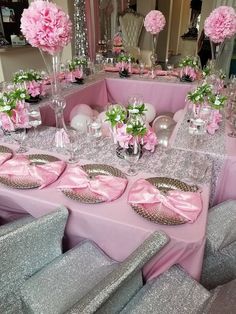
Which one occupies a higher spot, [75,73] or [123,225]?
[75,73]

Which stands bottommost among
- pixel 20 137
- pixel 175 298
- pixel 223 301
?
pixel 223 301

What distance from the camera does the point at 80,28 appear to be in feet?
7.72

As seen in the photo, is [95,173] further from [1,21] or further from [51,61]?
[1,21]

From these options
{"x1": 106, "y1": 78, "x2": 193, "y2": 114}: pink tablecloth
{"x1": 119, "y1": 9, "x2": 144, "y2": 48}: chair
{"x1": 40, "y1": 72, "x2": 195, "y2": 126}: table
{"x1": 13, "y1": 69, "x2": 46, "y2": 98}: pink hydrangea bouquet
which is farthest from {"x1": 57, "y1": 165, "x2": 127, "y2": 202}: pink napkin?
{"x1": 119, "y1": 9, "x2": 144, "y2": 48}: chair

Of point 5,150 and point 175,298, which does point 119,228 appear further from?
point 5,150

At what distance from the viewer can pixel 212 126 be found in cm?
133

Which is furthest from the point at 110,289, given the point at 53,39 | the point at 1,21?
the point at 1,21

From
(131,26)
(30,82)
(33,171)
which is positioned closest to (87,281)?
(33,171)

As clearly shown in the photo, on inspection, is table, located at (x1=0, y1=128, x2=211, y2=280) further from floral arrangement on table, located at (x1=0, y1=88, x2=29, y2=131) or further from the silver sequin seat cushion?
floral arrangement on table, located at (x1=0, y1=88, x2=29, y2=131)

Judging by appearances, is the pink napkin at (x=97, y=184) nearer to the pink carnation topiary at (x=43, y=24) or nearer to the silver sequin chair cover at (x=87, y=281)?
the silver sequin chair cover at (x=87, y=281)

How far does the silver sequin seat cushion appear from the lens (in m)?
0.75

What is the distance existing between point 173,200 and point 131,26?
10.4ft

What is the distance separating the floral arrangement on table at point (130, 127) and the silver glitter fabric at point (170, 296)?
0.49m

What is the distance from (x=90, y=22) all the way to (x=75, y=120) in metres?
1.83
